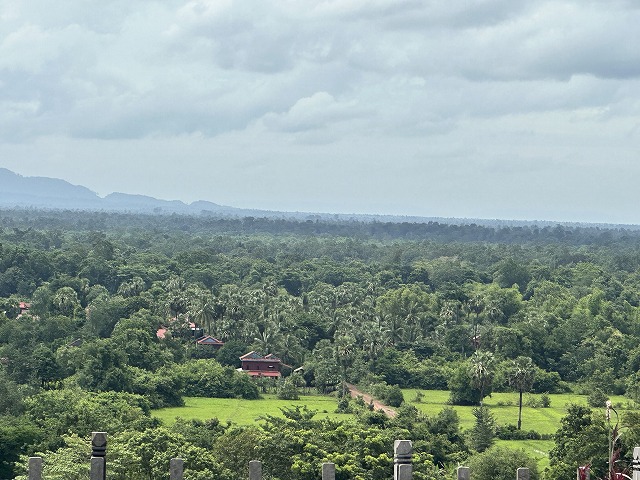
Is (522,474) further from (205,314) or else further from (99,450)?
(205,314)

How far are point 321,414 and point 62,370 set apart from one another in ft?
56.4

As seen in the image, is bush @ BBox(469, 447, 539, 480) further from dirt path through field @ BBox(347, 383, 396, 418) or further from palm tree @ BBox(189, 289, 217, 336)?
palm tree @ BBox(189, 289, 217, 336)

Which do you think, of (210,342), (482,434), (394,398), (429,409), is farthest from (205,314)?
(482,434)

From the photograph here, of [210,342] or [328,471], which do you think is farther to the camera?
[210,342]

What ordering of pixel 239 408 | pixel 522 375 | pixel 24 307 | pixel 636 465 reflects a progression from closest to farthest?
pixel 636 465
pixel 239 408
pixel 522 375
pixel 24 307

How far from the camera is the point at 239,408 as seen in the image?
68.8m

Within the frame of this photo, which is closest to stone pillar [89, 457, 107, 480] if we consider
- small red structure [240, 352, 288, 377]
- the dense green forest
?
the dense green forest

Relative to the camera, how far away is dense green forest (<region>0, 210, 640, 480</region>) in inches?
1548

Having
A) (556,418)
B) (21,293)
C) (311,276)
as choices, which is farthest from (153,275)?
(556,418)

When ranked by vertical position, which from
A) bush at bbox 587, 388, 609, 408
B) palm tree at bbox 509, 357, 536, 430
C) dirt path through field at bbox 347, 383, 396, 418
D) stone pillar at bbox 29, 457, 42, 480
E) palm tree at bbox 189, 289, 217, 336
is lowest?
dirt path through field at bbox 347, 383, 396, 418

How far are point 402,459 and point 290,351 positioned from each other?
248 ft

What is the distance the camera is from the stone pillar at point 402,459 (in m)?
10.8

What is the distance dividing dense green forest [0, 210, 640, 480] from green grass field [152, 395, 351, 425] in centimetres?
130

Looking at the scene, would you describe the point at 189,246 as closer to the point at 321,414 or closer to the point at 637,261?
the point at 637,261
